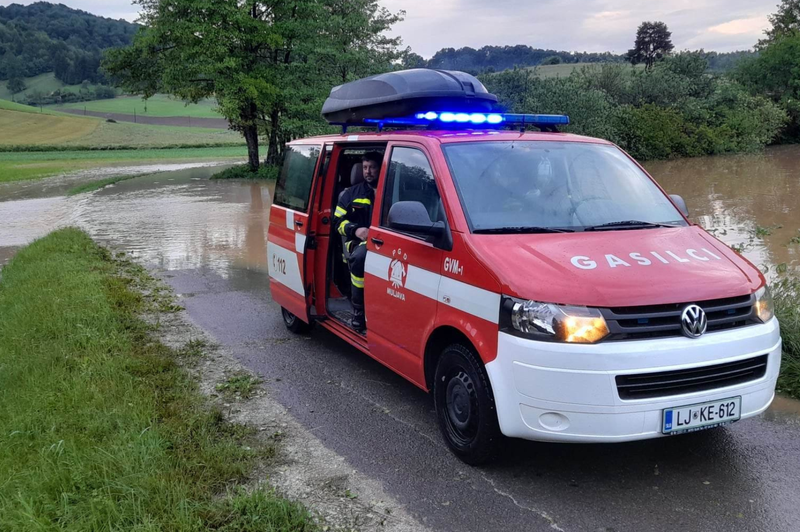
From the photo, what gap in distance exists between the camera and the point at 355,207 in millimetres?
5852

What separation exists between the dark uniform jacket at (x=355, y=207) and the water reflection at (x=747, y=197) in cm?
462

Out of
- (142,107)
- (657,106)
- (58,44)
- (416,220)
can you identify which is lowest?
(416,220)

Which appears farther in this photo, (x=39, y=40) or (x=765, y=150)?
(x=39, y=40)

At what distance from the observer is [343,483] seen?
395 centimetres

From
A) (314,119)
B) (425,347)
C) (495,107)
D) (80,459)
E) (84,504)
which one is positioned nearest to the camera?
(84,504)

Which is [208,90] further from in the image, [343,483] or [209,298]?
[343,483]

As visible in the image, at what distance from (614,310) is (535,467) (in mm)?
1173

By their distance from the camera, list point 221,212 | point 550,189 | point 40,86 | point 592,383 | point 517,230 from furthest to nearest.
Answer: point 40,86
point 221,212
point 550,189
point 517,230
point 592,383

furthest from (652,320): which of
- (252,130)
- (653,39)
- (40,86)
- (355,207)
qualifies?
(40,86)

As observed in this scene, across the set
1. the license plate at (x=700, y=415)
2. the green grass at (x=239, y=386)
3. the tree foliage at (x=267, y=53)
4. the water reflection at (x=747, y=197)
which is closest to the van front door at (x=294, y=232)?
the green grass at (x=239, y=386)

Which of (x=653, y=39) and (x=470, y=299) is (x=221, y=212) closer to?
(x=470, y=299)

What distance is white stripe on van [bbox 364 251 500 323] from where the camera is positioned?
3766 mm

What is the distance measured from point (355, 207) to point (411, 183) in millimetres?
1128

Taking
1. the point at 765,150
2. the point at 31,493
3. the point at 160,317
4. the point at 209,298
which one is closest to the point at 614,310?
the point at 31,493
